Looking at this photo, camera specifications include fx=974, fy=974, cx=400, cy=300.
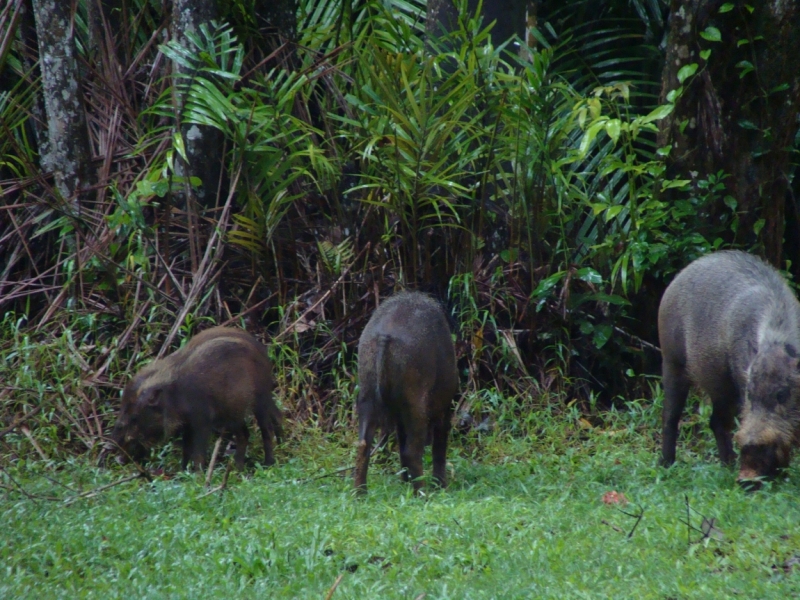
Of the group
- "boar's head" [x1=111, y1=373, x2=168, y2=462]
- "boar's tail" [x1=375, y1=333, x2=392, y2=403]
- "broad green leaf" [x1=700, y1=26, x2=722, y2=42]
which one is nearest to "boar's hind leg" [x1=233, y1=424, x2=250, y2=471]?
"boar's head" [x1=111, y1=373, x2=168, y2=462]

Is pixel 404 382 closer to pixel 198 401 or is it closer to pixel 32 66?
pixel 198 401

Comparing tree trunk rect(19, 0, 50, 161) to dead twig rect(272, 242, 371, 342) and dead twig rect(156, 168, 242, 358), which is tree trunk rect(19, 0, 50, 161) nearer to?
dead twig rect(156, 168, 242, 358)

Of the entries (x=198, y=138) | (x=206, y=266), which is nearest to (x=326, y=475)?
(x=206, y=266)

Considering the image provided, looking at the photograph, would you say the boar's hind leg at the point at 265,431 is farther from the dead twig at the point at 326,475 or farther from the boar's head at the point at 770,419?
the boar's head at the point at 770,419

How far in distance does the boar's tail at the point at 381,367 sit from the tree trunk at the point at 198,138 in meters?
3.24

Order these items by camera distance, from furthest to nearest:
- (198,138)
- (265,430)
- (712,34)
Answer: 1. (198,138)
2. (712,34)
3. (265,430)

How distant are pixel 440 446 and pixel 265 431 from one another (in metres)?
1.34

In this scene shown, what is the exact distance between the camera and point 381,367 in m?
5.61

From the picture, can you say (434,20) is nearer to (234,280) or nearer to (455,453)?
(234,280)

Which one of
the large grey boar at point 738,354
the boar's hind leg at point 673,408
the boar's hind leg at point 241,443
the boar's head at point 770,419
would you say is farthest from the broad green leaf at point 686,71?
the boar's hind leg at point 241,443

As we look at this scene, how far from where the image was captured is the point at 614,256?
771 centimetres

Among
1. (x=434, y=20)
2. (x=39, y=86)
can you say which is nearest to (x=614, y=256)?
(x=434, y=20)

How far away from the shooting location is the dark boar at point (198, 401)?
261 inches

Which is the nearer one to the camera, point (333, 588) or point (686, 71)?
point (333, 588)
